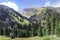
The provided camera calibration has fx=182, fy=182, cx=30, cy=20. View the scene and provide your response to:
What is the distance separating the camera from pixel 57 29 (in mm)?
77125

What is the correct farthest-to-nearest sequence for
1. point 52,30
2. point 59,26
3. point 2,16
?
point 2,16, point 52,30, point 59,26

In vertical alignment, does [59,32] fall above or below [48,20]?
below

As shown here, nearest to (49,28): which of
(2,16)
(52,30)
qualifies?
(52,30)

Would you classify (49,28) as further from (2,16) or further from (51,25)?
(2,16)

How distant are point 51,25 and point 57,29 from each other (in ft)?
34.0

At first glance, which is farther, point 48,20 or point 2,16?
point 2,16

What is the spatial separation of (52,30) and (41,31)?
5.96m

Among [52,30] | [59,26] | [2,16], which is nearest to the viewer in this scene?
[59,26]

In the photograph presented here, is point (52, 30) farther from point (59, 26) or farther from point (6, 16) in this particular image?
point (6, 16)

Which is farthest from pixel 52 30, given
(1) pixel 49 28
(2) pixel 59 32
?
(2) pixel 59 32

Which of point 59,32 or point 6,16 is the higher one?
point 6,16

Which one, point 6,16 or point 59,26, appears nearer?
point 59,26

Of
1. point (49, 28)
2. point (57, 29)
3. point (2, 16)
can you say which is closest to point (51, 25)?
point (49, 28)

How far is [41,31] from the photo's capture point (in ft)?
296
